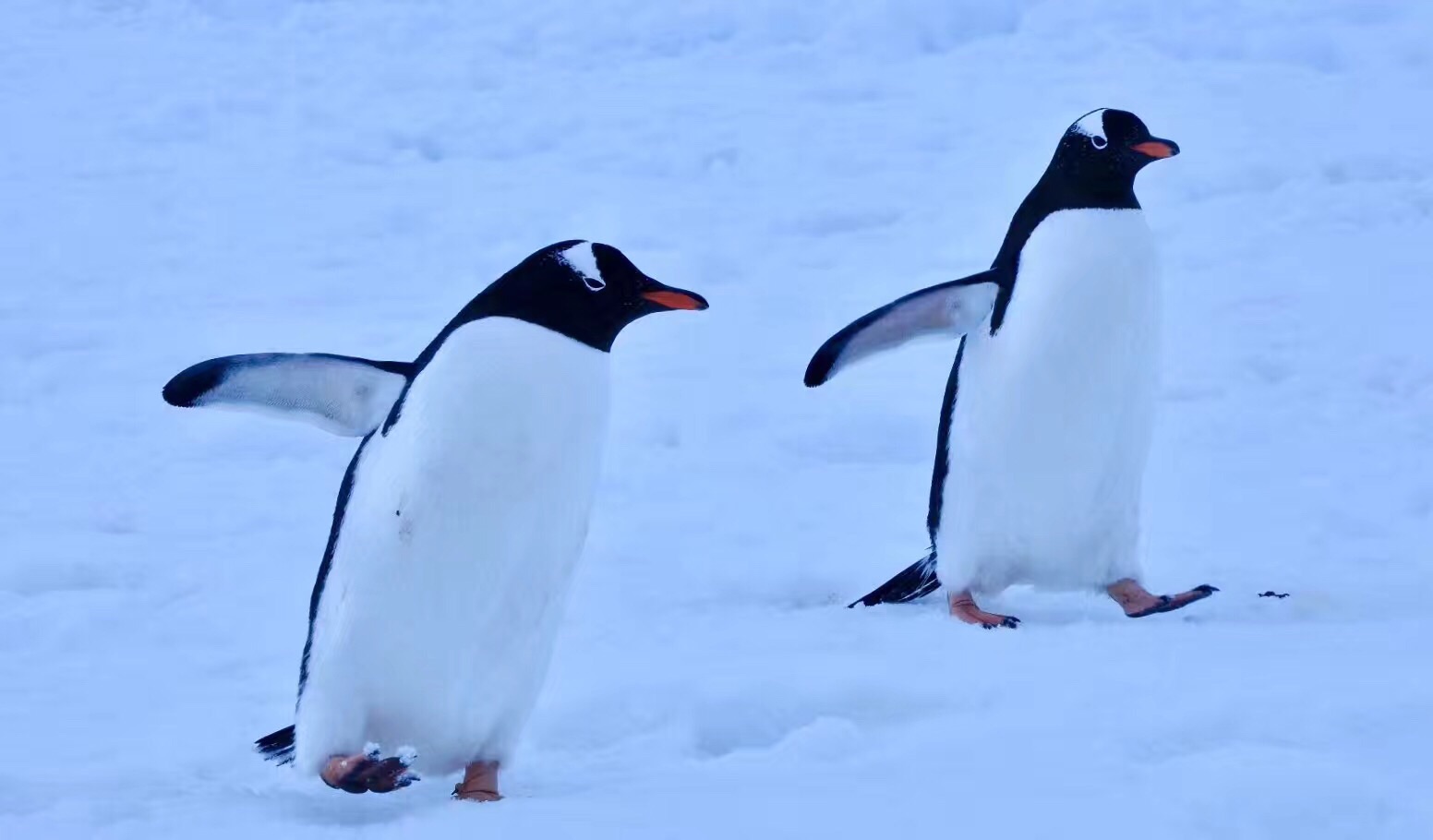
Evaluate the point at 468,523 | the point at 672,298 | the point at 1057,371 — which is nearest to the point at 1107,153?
the point at 1057,371

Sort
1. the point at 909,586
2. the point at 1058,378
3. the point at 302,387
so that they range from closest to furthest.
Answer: the point at 302,387, the point at 1058,378, the point at 909,586

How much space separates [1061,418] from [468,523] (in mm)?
1138

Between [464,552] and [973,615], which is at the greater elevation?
[464,552]

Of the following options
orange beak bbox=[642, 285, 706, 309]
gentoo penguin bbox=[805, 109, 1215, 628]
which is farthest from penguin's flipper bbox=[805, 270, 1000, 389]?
orange beak bbox=[642, 285, 706, 309]

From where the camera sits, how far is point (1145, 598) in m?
2.91

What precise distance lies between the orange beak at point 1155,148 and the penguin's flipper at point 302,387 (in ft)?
4.23

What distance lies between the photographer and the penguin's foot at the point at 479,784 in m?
2.11

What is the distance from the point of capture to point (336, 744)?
85.1 inches

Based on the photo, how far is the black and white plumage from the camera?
2.84 meters

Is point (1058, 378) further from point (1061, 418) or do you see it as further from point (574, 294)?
point (574, 294)

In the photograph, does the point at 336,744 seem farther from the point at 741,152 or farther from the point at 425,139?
the point at 425,139

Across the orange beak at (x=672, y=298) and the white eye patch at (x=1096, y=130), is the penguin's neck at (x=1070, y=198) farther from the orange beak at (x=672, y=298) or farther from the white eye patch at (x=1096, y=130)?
the orange beak at (x=672, y=298)

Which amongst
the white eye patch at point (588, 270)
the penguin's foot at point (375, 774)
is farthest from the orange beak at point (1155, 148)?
the penguin's foot at point (375, 774)

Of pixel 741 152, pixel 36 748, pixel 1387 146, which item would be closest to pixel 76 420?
pixel 36 748
